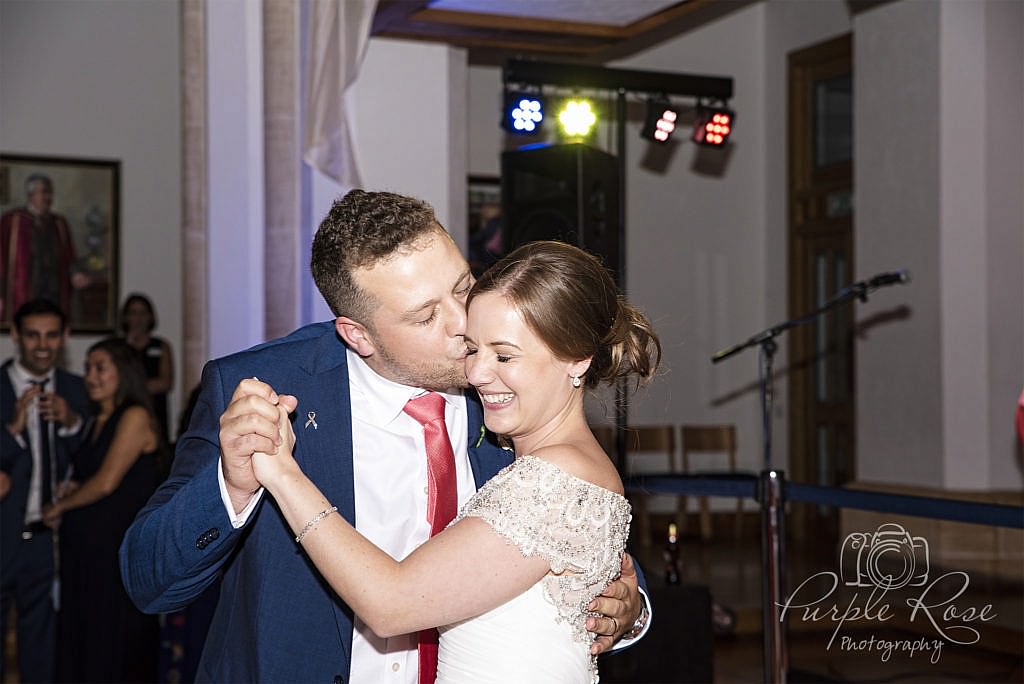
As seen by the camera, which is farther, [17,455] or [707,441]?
[707,441]

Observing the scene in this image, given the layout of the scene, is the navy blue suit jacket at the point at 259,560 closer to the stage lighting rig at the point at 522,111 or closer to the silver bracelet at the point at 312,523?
the silver bracelet at the point at 312,523

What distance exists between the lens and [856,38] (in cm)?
880

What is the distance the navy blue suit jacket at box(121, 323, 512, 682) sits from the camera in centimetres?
194

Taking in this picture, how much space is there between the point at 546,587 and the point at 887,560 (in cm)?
234

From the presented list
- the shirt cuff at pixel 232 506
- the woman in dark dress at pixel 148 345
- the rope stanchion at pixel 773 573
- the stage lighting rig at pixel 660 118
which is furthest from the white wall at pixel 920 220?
the shirt cuff at pixel 232 506

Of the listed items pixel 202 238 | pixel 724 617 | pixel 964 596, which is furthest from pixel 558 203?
pixel 964 596

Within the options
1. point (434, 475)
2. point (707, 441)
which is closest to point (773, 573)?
point (434, 475)

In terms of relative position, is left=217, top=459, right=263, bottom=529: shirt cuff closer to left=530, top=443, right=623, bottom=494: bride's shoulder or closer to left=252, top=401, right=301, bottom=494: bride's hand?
left=252, top=401, right=301, bottom=494: bride's hand

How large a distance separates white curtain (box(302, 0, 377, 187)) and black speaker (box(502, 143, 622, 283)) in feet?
5.10

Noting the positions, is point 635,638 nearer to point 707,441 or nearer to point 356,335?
point 356,335

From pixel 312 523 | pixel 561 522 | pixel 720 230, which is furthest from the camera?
pixel 720 230

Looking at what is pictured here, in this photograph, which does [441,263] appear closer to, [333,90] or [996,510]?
[996,510]

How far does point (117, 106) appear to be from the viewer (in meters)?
9.42

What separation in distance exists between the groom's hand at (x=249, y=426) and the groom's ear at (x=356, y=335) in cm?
41
